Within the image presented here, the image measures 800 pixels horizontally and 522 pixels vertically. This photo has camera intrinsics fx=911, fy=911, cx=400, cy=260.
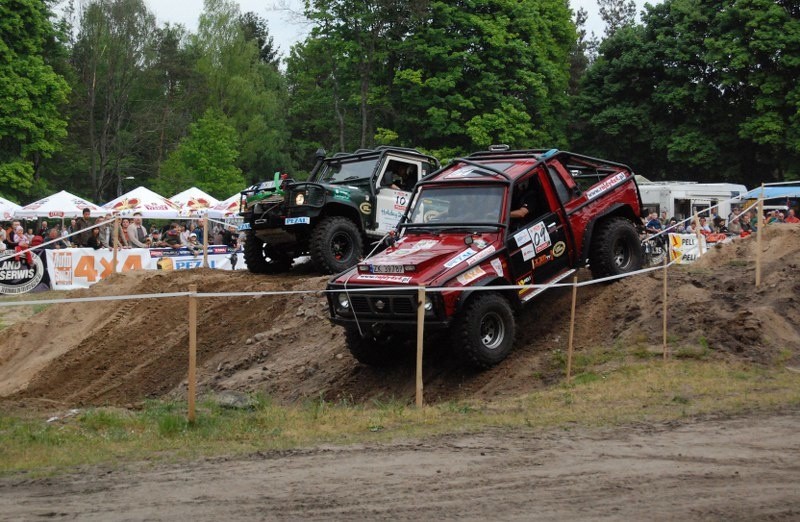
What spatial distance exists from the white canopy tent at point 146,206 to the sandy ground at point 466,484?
24.3 m

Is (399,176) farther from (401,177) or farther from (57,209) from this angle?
(57,209)

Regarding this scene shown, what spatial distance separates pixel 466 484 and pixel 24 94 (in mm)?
42975

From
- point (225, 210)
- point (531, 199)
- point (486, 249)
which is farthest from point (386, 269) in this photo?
point (225, 210)

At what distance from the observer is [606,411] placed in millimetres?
9375

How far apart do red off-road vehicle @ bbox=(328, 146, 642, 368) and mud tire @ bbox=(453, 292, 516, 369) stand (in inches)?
0.6

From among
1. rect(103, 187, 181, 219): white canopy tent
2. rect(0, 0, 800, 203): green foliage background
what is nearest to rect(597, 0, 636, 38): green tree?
rect(0, 0, 800, 203): green foliage background

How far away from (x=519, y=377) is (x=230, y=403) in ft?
11.9

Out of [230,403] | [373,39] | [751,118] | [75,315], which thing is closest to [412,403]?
[230,403]

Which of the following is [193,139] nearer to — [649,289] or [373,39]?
[373,39]

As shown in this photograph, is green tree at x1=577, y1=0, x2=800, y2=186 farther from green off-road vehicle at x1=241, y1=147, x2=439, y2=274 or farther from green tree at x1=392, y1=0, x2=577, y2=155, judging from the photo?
green off-road vehicle at x1=241, y1=147, x2=439, y2=274

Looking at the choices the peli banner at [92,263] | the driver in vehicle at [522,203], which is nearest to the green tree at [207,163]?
the peli banner at [92,263]

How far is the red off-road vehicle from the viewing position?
11062mm

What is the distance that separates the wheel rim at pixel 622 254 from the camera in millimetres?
14000

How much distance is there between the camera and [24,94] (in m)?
44.1
